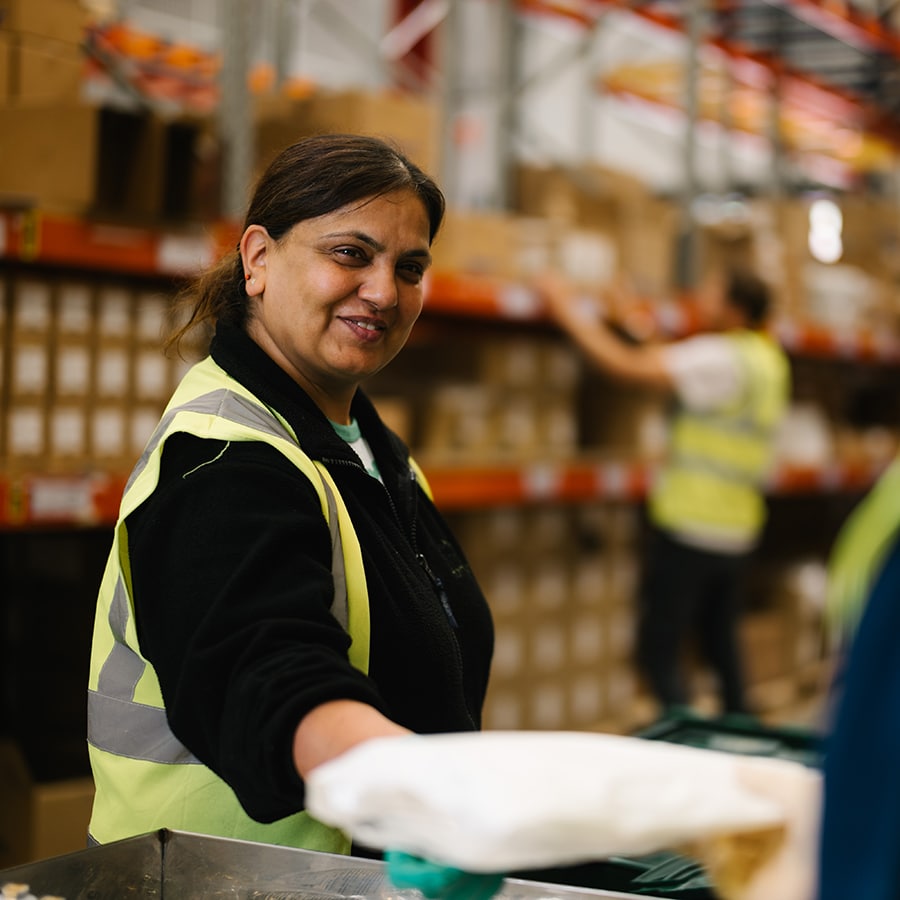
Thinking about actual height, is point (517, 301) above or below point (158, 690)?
above

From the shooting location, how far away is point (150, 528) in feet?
3.85

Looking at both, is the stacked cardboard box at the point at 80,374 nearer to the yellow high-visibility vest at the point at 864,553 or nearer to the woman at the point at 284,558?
the woman at the point at 284,558

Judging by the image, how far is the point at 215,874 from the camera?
3.78 feet

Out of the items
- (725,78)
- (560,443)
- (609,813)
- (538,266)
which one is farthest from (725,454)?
(609,813)

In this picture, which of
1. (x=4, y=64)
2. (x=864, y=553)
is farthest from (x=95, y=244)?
(x=864, y=553)

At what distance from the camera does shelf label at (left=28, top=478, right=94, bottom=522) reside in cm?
262

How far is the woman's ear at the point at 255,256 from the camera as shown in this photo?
56.5 inches

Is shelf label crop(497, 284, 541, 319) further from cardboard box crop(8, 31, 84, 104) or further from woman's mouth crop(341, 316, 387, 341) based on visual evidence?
woman's mouth crop(341, 316, 387, 341)

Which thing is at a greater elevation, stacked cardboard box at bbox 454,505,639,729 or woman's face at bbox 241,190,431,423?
woman's face at bbox 241,190,431,423

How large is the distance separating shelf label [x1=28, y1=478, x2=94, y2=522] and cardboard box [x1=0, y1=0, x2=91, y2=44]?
99 centimetres

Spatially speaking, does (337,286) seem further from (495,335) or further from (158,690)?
(495,335)

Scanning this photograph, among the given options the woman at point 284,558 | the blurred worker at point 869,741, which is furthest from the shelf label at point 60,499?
the blurred worker at point 869,741

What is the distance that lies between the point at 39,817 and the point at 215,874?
64.5 inches

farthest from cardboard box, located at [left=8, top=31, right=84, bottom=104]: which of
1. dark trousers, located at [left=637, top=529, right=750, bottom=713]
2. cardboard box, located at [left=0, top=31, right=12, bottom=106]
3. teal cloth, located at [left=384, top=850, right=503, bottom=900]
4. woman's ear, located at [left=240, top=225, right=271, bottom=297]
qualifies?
dark trousers, located at [left=637, top=529, right=750, bottom=713]
